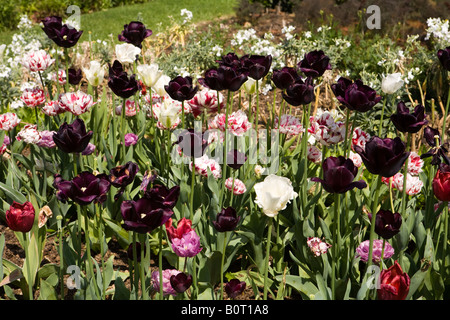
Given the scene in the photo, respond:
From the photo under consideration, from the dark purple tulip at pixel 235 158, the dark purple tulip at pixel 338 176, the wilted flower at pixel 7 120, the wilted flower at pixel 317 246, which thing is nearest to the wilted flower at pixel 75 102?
the wilted flower at pixel 7 120

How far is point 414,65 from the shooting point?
519 centimetres

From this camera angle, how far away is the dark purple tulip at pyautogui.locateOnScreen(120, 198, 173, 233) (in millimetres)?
1540

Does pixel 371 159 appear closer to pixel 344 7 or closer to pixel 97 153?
pixel 97 153

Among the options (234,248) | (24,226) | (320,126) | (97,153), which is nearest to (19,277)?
(24,226)

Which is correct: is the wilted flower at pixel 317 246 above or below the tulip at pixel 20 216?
below

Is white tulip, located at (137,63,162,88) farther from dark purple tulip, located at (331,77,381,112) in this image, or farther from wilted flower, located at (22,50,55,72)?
dark purple tulip, located at (331,77,381,112)

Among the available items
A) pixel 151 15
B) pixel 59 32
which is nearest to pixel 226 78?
pixel 59 32

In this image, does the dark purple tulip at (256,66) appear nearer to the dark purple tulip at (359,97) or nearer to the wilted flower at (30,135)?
the dark purple tulip at (359,97)

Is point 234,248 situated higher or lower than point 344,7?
lower

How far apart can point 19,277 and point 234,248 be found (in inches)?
36.4

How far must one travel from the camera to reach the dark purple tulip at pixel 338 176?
5.47 feet

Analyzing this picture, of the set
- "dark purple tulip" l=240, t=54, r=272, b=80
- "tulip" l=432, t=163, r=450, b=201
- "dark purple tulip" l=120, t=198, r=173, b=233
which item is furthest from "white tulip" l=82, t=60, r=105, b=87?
"tulip" l=432, t=163, r=450, b=201

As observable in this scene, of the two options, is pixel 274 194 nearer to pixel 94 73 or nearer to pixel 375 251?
pixel 375 251

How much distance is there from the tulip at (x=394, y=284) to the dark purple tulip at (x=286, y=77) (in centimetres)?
107
